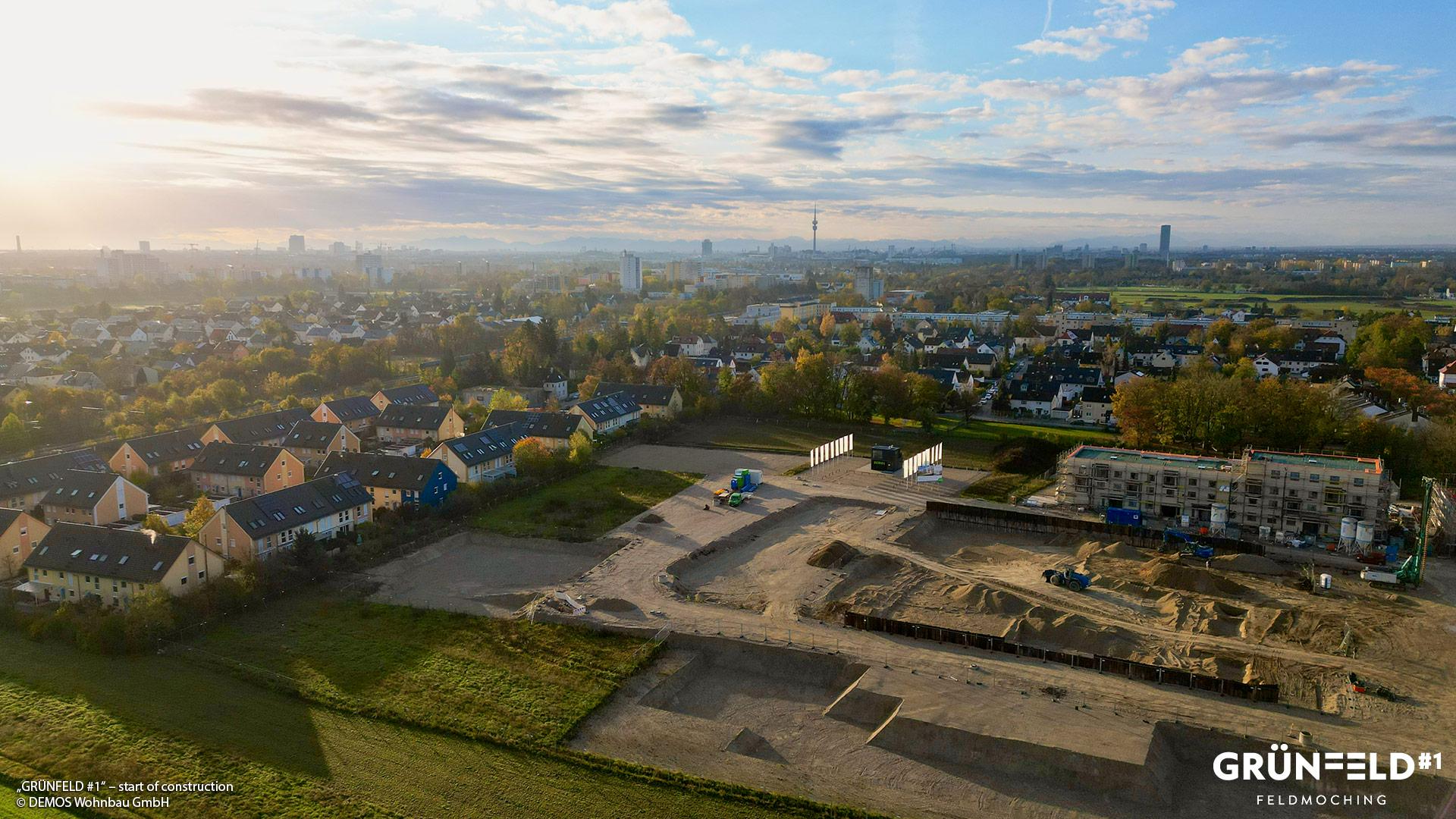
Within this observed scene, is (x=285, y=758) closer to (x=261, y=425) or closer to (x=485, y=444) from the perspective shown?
(x=485, y=444)

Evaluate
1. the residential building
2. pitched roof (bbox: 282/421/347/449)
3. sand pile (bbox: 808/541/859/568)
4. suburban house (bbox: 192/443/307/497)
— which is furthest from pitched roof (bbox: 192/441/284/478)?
the residential building

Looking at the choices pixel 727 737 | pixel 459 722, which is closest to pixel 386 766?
pixel 459 722

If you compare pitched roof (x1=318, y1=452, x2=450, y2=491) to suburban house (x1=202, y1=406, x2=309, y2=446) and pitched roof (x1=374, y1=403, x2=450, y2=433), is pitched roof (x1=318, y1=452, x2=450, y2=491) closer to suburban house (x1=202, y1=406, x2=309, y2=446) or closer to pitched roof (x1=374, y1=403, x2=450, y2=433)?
suburban house (x1=202, y1=406, x2=309, y2=446)

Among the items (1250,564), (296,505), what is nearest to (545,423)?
(296,505)

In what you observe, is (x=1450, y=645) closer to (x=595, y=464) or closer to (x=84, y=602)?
(x=595, y=464)

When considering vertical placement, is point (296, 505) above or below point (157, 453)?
above
